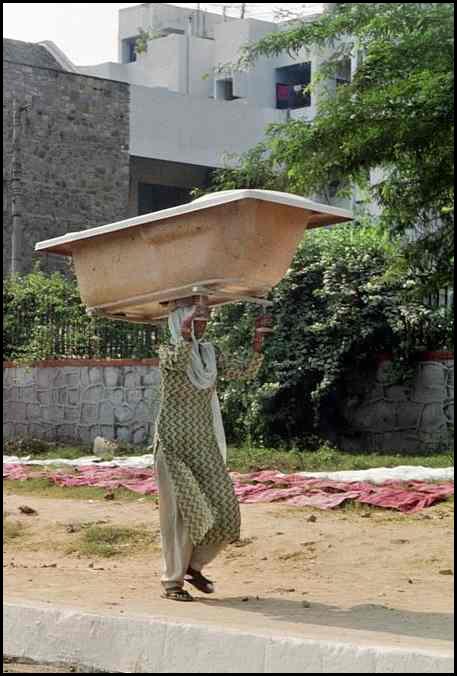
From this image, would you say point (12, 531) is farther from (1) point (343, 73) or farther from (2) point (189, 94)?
(2) point (189, 94)

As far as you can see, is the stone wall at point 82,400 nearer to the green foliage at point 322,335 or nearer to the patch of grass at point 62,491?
the green foliage at point 322,335

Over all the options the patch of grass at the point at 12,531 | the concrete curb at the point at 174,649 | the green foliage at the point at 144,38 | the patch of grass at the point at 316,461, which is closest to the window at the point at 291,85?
the green foliage at the point at 144,38

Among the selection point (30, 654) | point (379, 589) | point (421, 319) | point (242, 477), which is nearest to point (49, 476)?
point (242, 477)

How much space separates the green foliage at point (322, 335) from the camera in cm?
1781

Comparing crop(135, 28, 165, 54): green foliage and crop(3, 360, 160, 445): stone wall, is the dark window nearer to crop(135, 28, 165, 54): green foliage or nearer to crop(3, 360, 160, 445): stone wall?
crop(135, 28, 165, 54): green foliage

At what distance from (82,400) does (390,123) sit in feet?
29.2

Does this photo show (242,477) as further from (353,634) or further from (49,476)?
(353,634)

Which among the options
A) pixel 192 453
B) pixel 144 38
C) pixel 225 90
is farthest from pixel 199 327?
pixel 225 90

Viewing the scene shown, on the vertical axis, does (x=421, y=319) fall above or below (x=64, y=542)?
above

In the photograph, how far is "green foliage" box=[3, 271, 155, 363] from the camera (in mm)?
20812

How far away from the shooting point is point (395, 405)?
1812cm

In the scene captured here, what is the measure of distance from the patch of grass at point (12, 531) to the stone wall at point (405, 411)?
650cm

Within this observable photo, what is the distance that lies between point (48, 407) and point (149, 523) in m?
9.62

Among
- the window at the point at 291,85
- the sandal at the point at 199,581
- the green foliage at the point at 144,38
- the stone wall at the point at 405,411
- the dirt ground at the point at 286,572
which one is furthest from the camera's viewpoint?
the window at the point at 291,85
